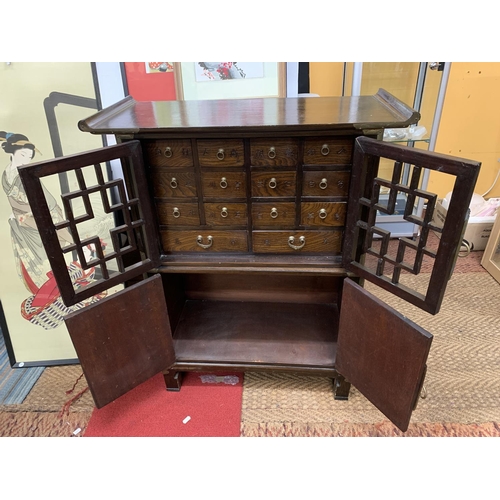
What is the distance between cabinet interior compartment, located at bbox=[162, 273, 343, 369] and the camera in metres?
1.51

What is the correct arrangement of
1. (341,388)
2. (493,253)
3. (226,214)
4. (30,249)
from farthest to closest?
(493,253) → (30,249) → (341,388) → (226,214)

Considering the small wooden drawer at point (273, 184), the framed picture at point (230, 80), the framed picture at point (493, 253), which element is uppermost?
the framed picture at point (230, 80)

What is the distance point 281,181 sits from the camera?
4.01 feet

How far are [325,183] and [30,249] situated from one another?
1291 millimetres

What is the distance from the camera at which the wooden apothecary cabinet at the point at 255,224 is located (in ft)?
3.54

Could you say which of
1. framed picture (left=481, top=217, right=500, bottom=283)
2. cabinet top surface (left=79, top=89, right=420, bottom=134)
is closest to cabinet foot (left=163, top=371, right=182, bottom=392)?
cabinet top surface (left=79, top=89, right=420, bottom=134)

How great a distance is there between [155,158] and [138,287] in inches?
17.2

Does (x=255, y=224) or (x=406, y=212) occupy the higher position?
(x=406, y=212)

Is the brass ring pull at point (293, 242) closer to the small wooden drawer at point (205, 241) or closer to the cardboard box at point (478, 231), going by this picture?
the small wooden drawer at point (205, 241)

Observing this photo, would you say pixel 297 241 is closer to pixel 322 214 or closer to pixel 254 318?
pixel 322 214

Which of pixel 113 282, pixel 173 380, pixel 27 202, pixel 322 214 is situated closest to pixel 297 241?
pixel 322 214

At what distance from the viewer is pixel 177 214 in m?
1.30

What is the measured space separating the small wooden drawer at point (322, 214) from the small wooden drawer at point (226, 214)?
20cm

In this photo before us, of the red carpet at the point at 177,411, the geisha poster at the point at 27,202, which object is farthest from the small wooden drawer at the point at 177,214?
the red carpet at the point at 177,411
